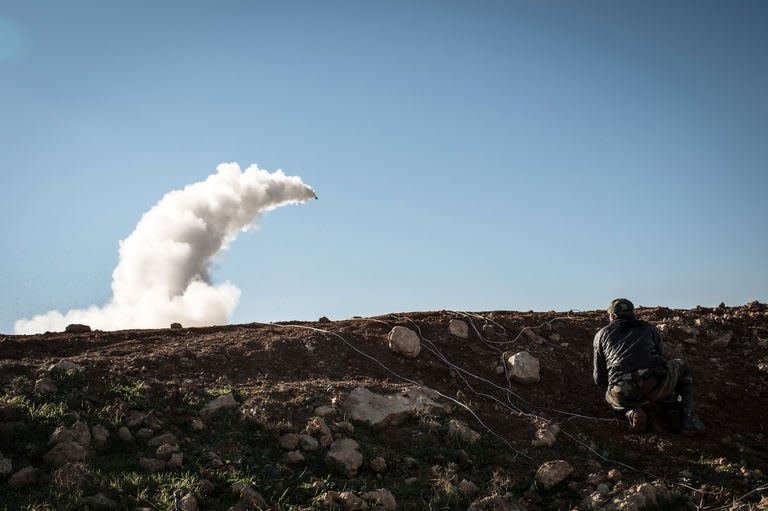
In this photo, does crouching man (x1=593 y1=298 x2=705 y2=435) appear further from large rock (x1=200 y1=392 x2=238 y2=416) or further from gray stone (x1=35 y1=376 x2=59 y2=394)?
gray stone (x1=35 y1=376 x2=59 y2=394)

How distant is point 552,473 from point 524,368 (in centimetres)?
344

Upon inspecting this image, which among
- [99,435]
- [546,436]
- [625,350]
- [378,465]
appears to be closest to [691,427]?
[625,350]

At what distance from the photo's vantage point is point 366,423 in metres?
7.61

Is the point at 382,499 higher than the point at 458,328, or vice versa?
the point at 458,328

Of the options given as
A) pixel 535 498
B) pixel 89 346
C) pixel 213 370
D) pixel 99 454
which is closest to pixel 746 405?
pixel 535 498

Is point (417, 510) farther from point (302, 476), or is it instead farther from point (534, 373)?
point (534, 373)

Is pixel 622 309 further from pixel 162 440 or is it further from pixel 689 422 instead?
pixel 162 440

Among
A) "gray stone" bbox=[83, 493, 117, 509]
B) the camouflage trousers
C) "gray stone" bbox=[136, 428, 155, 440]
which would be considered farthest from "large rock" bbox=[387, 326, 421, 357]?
"gray stone" bbox=[83, 493, 117, 509]

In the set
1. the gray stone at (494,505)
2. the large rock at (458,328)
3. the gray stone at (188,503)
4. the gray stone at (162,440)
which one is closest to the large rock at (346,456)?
the gray stone at (494,505)

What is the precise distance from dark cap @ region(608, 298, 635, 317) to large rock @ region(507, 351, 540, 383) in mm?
1733

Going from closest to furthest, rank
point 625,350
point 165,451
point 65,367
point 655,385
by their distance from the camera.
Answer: point 165,451 → point 655,385 → point 625,350 → point 65,367

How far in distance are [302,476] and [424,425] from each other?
1929mm

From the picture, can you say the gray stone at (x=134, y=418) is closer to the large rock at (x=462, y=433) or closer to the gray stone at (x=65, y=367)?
the gray stone at (x=65, y=367)

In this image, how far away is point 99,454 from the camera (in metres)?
6.60
